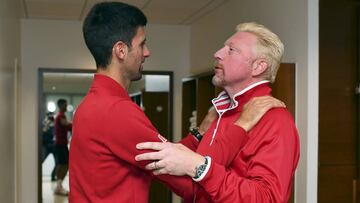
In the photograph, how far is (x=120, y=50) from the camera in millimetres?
1357

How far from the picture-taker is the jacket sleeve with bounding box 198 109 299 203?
117cm

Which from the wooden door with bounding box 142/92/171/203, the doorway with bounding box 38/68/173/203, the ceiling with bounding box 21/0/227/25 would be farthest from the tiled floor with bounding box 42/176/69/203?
the ceiling with bounding box 21/0/227/25

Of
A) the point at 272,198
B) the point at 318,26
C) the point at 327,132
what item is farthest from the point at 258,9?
the point at 272,198

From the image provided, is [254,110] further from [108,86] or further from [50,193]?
[50,193]

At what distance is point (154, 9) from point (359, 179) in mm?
2813

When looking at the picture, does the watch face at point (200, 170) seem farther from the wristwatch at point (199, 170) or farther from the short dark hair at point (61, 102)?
the short dark hair at point (61, 102)

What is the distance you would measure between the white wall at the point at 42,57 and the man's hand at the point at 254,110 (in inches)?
167

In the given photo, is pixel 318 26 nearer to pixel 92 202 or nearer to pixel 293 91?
pixel 293 91

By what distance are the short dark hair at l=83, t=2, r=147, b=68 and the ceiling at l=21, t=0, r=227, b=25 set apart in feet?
10.3

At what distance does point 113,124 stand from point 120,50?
0.26 m

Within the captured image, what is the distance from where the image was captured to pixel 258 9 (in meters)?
3.62

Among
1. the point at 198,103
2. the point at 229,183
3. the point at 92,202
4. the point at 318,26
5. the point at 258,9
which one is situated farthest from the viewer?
the point at 198,103

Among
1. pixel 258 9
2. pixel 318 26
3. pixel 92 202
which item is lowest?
pixel 92 202

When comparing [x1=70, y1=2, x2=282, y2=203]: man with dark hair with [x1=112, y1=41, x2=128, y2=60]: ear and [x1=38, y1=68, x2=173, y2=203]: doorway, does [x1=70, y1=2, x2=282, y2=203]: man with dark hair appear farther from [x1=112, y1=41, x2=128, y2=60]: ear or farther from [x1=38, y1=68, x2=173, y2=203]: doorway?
[x1=38, y1=68, x2=173, y2=203]: doorway
